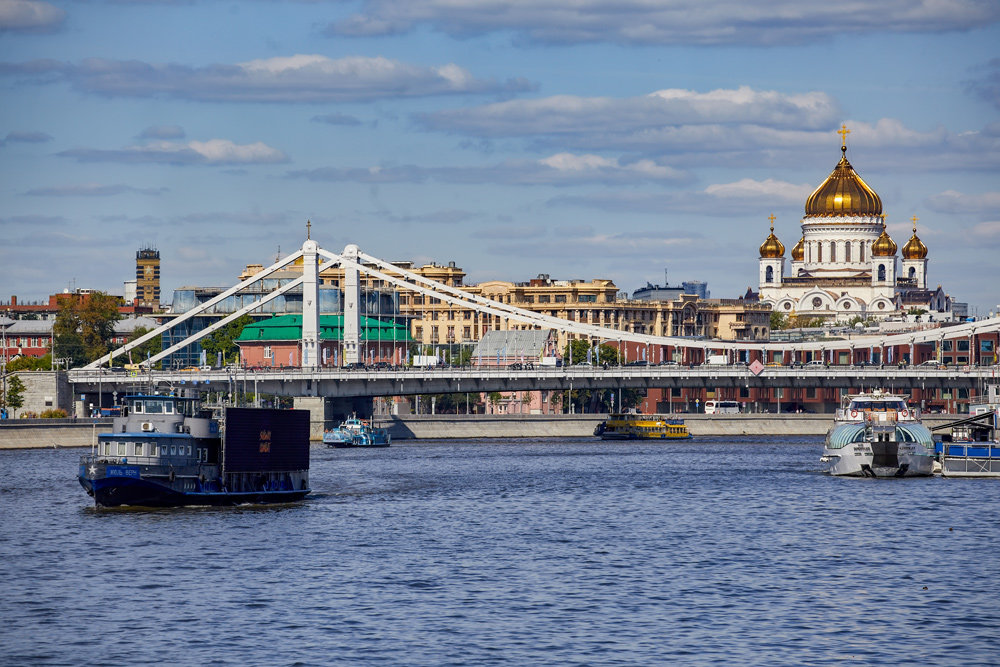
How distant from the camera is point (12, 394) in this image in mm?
134875

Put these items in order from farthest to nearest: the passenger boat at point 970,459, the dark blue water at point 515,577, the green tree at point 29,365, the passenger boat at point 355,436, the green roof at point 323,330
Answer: the green roof at point 323,330 < the green tree at point 29,365 < the passenger boat at point 355,436 < the passenger boat at point 970,459 < the dark blue water at point 515,577

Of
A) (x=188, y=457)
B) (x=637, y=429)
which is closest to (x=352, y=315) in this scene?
(x=637, y=429)

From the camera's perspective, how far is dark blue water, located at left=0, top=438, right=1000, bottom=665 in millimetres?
38094

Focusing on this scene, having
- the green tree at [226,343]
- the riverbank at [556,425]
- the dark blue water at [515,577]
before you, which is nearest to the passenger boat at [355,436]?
the riverbank at [556,425]

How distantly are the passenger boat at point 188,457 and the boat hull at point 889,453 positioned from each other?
29191 mm

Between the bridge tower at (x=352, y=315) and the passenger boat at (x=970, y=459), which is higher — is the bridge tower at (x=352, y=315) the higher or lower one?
the higher one

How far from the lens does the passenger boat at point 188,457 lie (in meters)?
66.7

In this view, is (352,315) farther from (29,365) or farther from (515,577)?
(515,577)

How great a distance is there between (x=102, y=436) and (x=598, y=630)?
32.4 m

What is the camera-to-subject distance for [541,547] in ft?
184

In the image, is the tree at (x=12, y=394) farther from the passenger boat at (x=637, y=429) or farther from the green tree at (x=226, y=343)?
the green tree at (x=226, y=343)

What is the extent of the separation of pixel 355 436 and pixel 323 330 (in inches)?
2108

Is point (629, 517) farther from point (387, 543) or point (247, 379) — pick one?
point (247, 379)

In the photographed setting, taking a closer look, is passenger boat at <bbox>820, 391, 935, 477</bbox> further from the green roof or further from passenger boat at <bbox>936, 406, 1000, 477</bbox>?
the green roof
